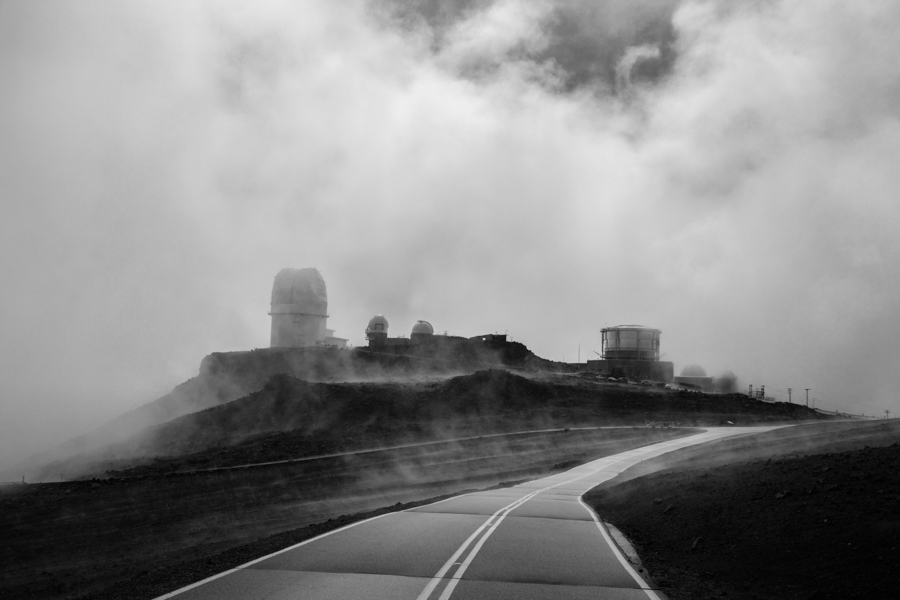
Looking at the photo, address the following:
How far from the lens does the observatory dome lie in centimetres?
7788

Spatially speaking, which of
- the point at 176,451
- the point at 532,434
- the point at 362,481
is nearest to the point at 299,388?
the point at 176,451

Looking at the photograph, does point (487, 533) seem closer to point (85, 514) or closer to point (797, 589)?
point (797, 589)

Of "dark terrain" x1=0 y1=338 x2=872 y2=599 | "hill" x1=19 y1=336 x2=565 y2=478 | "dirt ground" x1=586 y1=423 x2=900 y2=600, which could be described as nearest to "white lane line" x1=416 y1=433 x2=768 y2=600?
"dirt ground" x1=586 y1=423 x2=900 y2=600

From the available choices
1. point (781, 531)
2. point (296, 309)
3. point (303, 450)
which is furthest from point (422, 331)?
point (781, 531)

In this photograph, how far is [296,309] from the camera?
77.8 meters

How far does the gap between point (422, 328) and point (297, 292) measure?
1569 centimetres

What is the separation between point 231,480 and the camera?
32.2m

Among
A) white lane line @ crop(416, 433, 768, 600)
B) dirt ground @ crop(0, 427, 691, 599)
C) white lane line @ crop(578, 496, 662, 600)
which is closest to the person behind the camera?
white lane line @ crop(416, 433, 768, 600)

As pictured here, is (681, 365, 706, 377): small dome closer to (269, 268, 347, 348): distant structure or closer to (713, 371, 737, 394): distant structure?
(713, 371, 737, 394): distant structure

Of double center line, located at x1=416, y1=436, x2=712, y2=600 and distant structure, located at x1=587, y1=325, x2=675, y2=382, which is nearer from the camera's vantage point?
double center line, located at x1=416, y1=436, x2=712, y2=600

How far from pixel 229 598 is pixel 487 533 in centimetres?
640

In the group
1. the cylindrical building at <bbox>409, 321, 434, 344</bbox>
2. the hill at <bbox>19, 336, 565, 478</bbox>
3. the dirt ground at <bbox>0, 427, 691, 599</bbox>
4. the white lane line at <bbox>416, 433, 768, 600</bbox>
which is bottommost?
the dirt ground at <bbox>0, 427, 691, 599</bbox>

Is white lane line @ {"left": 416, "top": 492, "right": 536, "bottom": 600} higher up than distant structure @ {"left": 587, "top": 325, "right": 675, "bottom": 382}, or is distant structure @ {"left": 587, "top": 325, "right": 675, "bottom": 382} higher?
distant structure @ {"left": 587, "top": 325, "right": 675, "bottom": 382}

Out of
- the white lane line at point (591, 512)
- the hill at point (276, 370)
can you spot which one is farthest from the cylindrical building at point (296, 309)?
the white lane line at point (591, 512)
